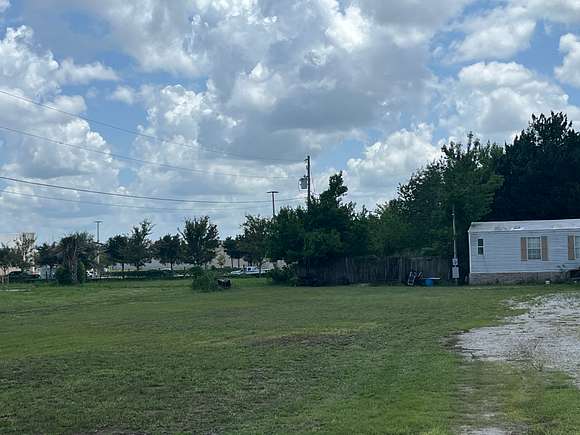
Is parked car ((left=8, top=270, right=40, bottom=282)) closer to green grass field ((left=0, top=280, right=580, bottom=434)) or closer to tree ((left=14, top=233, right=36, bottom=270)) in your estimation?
tree ((left=14, top=233, right=36, bottom=270))

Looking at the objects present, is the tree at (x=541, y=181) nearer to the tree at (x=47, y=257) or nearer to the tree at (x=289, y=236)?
the tree at (x=289, y=236)

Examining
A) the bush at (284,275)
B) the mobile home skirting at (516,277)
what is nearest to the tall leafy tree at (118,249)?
the bush at (284,275)

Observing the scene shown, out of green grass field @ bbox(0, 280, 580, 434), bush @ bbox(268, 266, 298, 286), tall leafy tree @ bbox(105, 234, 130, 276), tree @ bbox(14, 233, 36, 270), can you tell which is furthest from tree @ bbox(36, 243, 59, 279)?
green grass field @ bbox(0, 280, 580, 434)

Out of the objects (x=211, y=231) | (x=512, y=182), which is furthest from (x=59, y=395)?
(x=211, y=231)

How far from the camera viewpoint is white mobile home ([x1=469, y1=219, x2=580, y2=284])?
42.4 m

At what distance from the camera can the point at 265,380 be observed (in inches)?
460

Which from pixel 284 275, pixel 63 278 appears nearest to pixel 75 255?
pixel 63 278

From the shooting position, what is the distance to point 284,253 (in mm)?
51000

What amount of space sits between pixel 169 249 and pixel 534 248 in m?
51.5

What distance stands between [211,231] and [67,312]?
53.3 m

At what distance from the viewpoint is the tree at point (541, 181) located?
1962 inches

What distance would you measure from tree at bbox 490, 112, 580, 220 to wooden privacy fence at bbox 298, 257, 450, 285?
8334mm

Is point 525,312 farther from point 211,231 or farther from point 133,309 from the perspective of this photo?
point 211,231

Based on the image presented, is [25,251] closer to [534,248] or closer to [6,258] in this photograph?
[6,258]
